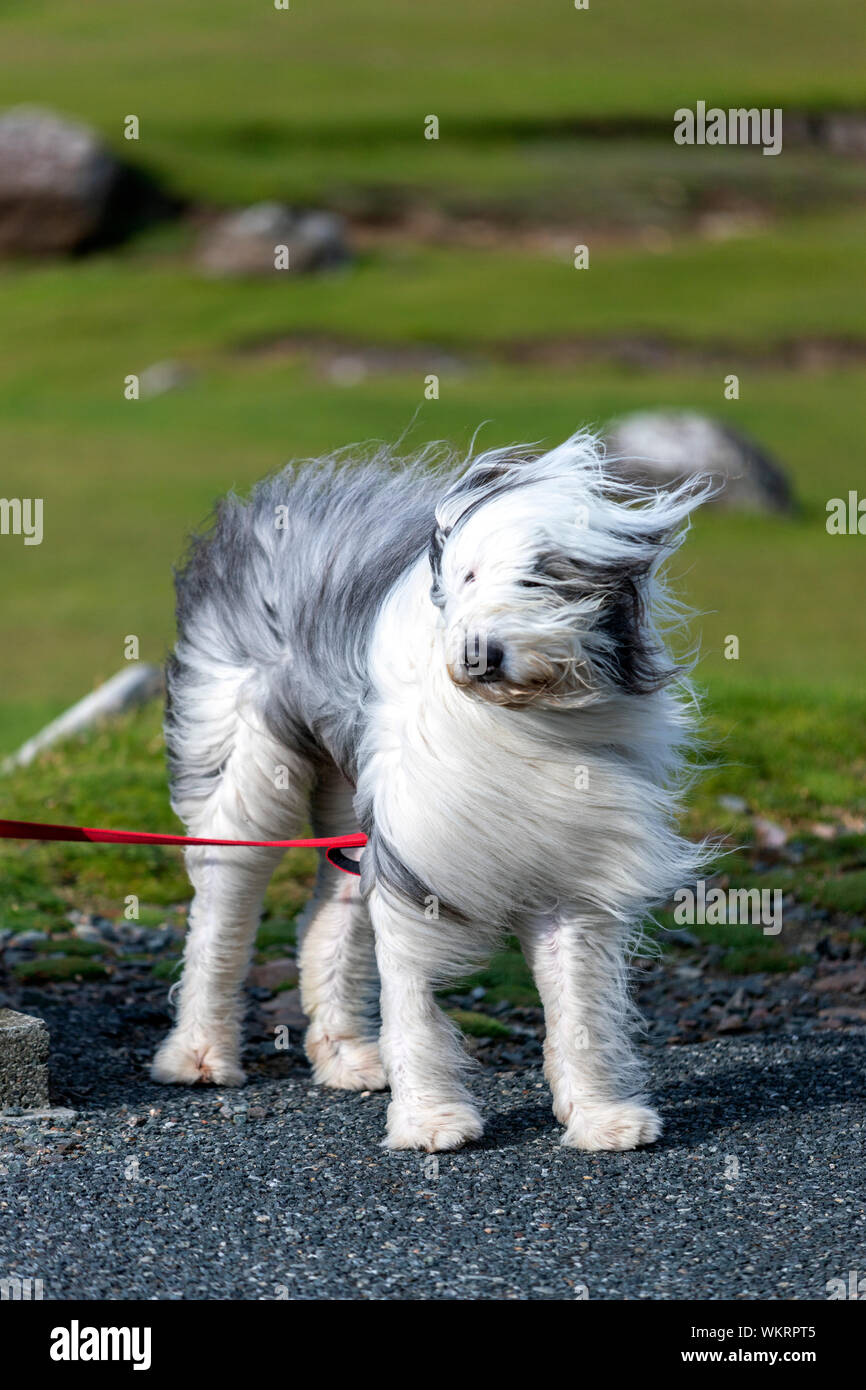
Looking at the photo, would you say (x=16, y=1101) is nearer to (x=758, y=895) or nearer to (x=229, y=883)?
(x=229, y=883)

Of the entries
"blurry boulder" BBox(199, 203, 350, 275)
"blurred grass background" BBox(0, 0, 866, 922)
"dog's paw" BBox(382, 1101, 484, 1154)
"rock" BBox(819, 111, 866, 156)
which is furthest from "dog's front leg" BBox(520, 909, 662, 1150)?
"rock" BBox(819, 111, 866, 156)

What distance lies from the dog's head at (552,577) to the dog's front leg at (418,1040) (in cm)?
97

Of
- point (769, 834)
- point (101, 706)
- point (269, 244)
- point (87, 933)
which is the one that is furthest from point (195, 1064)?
point (269, 244)

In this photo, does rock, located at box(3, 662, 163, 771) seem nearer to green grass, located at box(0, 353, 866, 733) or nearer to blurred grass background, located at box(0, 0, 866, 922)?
blurred grass background, located at box(0, 0, 866, 922)

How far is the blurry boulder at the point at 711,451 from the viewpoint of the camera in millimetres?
20547

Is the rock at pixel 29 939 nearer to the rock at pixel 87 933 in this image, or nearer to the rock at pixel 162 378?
the rock at pixel 87 933

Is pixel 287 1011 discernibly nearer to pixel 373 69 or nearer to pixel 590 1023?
pixel 590 1023

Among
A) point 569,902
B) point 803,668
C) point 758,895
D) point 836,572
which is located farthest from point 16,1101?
point 836,572

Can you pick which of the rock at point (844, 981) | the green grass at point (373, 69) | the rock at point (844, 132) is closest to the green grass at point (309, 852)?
the rock at point (844, 981)

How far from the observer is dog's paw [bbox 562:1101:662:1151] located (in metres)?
5.45

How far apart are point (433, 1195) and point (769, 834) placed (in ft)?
16.6

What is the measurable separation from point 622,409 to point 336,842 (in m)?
21.7

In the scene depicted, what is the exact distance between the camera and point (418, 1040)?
18.0 ft

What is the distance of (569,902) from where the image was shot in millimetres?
5426
